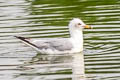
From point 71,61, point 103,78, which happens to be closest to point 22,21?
point 71,61

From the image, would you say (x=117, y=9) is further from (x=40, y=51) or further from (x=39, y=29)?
(x=40, y=51)

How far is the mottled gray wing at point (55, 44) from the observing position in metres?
17.2

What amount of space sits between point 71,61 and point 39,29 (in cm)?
310

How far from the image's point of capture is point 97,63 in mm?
15547

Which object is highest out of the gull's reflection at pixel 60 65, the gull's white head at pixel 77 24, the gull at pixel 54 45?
the gull's white head at pixel 77 24

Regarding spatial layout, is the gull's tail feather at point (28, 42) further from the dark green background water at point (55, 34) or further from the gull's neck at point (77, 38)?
the gull's neck at point (77, 38)

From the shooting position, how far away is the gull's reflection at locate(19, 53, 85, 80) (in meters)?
14.8

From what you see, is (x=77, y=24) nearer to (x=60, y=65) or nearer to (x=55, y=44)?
(x=55, y=44)

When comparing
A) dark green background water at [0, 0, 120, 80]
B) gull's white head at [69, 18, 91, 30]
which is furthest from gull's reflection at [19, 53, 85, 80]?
gull's white head at [69, 18, 91, 30]

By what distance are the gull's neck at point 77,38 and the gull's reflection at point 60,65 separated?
0.26m

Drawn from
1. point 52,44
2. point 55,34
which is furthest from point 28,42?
point 55,34

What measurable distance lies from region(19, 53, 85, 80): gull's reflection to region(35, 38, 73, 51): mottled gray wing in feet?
0.69

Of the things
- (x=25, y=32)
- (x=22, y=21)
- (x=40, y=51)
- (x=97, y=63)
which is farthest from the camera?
(x=22, y=21)

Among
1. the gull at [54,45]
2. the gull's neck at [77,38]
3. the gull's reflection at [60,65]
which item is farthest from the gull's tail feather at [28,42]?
the gull's neck at [77,38]
